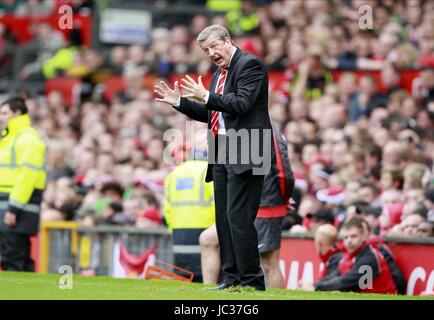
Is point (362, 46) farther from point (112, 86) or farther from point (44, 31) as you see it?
point (44, 31)

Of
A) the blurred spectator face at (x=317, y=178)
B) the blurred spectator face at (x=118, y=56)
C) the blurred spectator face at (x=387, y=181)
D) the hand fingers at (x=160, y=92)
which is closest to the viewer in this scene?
the hand fingers at (x=160, y=92)

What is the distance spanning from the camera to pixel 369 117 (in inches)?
728

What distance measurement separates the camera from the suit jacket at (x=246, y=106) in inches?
414

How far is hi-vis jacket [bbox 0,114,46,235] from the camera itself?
14188 millimetres

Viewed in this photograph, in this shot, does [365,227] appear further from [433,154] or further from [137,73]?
[137,73]

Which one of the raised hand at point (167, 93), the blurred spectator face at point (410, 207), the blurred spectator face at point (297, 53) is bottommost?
the blurred spectator face at point (410, 207)

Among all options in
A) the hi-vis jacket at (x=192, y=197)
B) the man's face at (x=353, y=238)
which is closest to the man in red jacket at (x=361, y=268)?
the man's face at (x=353, y=238)

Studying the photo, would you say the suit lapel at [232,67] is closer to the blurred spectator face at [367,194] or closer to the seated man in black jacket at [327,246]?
the seated man in black jacket at [327,246]

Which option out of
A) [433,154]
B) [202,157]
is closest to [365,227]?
[202,157]

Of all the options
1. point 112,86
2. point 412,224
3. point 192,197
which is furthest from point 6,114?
point 112,86

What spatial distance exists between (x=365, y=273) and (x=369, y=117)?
5.64 metres

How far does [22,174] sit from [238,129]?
4160 millimetres

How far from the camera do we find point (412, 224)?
13.9m

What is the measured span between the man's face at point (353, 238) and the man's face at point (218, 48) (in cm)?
314
